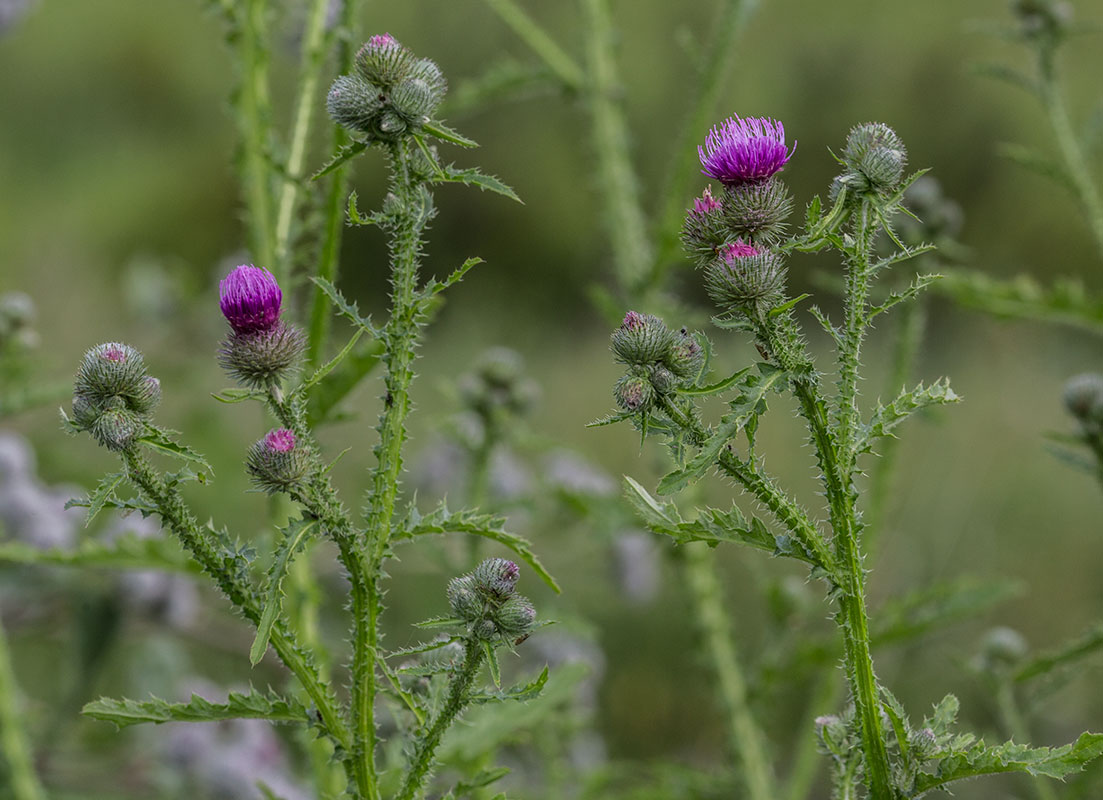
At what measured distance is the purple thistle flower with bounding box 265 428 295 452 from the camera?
28.9 inches

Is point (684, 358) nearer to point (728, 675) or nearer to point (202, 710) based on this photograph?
point (202, 710)

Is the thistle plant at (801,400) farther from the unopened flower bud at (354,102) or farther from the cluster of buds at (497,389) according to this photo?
the cluster of buds at (497,389)

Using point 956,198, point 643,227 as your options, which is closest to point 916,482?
point 643,227

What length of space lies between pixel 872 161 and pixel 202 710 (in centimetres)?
59

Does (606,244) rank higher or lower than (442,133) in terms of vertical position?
higher

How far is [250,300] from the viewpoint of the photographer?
79 cm

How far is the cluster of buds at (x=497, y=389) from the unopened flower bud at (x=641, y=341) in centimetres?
111

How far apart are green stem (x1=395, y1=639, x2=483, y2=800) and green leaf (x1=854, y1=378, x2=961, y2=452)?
0.29 metres

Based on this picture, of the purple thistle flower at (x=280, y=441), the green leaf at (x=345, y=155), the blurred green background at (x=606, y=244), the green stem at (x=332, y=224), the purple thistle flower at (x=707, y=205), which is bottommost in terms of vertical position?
the purple thistle flower at (x=280, y=441)

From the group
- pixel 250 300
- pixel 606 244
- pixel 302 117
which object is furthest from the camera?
pixel 606 244

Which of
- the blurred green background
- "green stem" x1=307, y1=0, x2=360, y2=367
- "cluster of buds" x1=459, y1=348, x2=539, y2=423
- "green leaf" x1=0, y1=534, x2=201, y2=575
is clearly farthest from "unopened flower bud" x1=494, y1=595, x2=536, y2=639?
the blurred green background

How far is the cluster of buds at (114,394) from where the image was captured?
2.42 ft

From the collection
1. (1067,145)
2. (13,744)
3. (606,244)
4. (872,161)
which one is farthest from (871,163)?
(606,244)

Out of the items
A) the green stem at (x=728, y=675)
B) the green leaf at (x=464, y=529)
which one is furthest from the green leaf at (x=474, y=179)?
the green stem at (x=728, y=675)
